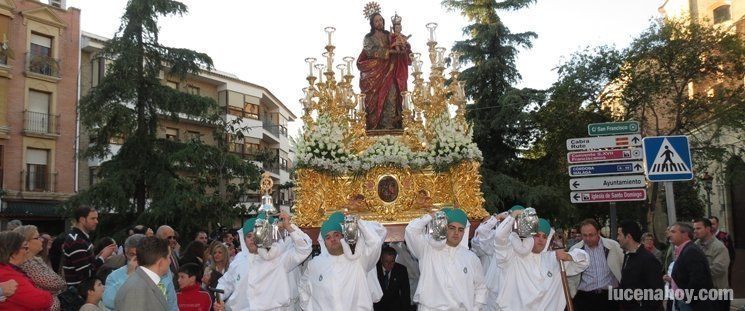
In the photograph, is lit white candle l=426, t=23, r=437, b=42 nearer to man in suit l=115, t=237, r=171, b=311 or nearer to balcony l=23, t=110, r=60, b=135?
man in suit l=115, t=237, r=171, b=311

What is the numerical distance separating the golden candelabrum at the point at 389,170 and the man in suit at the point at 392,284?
236 centimetres

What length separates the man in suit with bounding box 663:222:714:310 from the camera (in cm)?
753

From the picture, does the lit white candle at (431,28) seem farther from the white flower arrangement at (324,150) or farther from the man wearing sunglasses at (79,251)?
the man wearing sunglasses at (79,251)

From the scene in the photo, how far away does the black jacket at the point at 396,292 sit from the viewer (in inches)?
357

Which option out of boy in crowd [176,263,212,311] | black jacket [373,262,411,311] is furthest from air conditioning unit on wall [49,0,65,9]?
boy in crowd [176,263,212,311]

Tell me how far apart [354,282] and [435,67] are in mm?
5998

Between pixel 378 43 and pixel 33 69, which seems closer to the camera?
pixel 378 43

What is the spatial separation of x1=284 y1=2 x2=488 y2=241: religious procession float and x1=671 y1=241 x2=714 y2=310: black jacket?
4.21m

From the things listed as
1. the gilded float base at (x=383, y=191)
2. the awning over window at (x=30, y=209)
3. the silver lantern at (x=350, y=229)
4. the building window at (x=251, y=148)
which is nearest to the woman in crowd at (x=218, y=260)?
the silver lantern at (x=350, y=229)

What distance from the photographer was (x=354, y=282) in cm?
719

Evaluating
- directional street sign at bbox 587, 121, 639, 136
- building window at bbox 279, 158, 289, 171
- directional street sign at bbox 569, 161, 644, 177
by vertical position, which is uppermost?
building window at bbox 279, 158, 289, 171

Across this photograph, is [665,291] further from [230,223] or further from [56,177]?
[56,177]

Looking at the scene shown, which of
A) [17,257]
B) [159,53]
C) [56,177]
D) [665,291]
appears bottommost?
[665,291]

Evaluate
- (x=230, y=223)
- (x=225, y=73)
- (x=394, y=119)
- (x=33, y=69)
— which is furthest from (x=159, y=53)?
(x=225, y=73)
